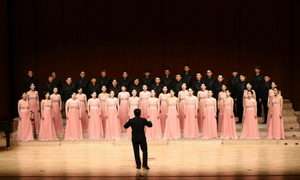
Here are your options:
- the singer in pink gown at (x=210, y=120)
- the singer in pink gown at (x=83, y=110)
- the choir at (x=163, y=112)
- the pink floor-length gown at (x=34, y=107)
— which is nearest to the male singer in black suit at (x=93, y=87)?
the choir at (x=163, y=112)

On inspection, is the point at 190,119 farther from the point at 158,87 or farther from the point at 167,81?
the point at 167,81

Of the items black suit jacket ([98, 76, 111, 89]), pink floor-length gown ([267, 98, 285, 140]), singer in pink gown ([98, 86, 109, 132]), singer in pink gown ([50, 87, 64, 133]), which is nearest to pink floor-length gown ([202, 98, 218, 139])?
pink floor-length gown ([267, 98, 285, 140])

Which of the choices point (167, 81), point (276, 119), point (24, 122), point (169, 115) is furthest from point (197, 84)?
point (24, 122)

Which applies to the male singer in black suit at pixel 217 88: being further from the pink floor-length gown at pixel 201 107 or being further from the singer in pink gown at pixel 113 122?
the singer in pink gown at pixel 113 122

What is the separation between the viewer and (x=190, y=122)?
1177 cm

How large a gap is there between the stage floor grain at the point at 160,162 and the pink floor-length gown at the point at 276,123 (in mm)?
425

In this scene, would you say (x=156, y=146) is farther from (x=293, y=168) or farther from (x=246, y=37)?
(x=246, y=37)

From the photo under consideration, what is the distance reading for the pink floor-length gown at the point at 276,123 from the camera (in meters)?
11.5

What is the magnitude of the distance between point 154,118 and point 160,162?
87.1 inches

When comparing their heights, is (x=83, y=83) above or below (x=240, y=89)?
above

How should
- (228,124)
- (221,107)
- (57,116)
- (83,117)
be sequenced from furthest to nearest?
(83,117)
(57,116)
(221,107)
(228,124)

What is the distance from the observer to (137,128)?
345 inches

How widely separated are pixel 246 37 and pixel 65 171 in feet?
25.2

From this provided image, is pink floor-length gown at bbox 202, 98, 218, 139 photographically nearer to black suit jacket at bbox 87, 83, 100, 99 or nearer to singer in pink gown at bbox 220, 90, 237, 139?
singer in pink gown at bbox 220, 90, 237, 139
